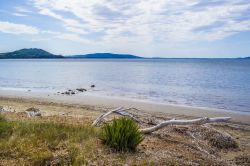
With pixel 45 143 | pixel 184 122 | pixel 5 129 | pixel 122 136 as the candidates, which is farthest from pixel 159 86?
pixel 45 143

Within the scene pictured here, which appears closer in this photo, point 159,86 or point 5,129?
point 5,129

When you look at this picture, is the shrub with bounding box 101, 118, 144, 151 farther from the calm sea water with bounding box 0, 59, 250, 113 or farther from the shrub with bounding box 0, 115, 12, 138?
the calm sea water with bounding box 0, 59, 250, 113

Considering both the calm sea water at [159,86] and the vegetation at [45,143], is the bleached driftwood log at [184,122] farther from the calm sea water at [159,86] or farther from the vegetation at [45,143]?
the calm sea water at [159,86]

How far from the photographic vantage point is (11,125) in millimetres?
9484

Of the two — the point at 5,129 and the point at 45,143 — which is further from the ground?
the point at 5,129

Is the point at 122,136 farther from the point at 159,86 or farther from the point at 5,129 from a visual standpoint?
the point at 159,86

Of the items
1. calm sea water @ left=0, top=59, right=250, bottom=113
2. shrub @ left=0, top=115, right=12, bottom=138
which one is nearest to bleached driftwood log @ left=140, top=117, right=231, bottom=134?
shrub @ left=0, top=115, right=12, bottom=138

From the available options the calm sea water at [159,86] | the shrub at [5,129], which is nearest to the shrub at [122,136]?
the shrub at [5,129]

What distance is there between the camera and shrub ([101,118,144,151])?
8.25 meters

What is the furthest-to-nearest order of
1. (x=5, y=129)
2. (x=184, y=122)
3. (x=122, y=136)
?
(x=184, y=122)
(x=5, y=129)
(x=122, y=136)

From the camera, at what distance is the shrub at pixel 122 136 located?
8250 millimetres

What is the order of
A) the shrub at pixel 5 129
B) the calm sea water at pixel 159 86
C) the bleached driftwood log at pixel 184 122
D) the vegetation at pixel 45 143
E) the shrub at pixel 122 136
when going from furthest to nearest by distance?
the calm sea water at pixel 159 86
the bleached driftwood log at pixel 184 122
the shrub at pixel 5 129
the shrub at pixel 122 136
the vegetation at pixel 45 143

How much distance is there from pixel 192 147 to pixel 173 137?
96 cm

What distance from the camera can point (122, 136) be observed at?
8.20 meters
